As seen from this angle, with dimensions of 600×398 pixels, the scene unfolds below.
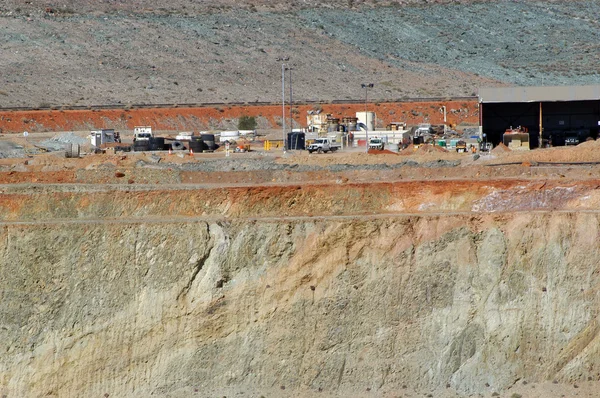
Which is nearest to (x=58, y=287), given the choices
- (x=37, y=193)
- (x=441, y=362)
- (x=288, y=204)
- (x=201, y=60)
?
(x=37, y=193)

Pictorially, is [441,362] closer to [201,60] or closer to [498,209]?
[498,209]

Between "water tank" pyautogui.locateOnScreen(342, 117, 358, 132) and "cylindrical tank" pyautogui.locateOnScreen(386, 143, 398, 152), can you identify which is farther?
"water tank" pyautogui.locateOnScreen(342, 117, 358, 132)

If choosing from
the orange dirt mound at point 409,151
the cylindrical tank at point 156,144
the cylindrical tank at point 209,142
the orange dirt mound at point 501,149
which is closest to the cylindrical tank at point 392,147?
the orange dirt mound at point 409,151

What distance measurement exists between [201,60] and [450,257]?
67.0m

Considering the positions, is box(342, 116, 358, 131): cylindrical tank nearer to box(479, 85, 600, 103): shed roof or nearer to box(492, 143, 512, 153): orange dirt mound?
box(479, 85, 600, 103): shed roof

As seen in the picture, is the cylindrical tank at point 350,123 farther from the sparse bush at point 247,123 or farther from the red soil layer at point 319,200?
the red soil layer at point 319,200

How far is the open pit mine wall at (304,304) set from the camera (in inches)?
1321

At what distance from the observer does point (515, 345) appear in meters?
33.5

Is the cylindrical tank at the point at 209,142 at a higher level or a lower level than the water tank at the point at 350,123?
lower

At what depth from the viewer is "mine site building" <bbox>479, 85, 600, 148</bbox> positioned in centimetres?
5728

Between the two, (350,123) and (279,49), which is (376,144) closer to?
(350,123)

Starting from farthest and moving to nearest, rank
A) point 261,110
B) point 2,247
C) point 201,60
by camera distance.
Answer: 1. point 201,60
2. point 261,110
3. point 2,247

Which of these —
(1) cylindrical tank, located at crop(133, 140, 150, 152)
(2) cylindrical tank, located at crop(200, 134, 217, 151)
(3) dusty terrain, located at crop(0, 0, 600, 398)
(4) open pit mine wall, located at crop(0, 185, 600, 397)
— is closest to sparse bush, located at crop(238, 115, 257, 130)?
(2) cylindrical tank, located at crop(200, 134, 217, 151)

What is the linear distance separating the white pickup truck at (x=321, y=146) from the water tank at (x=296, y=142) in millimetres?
1106
